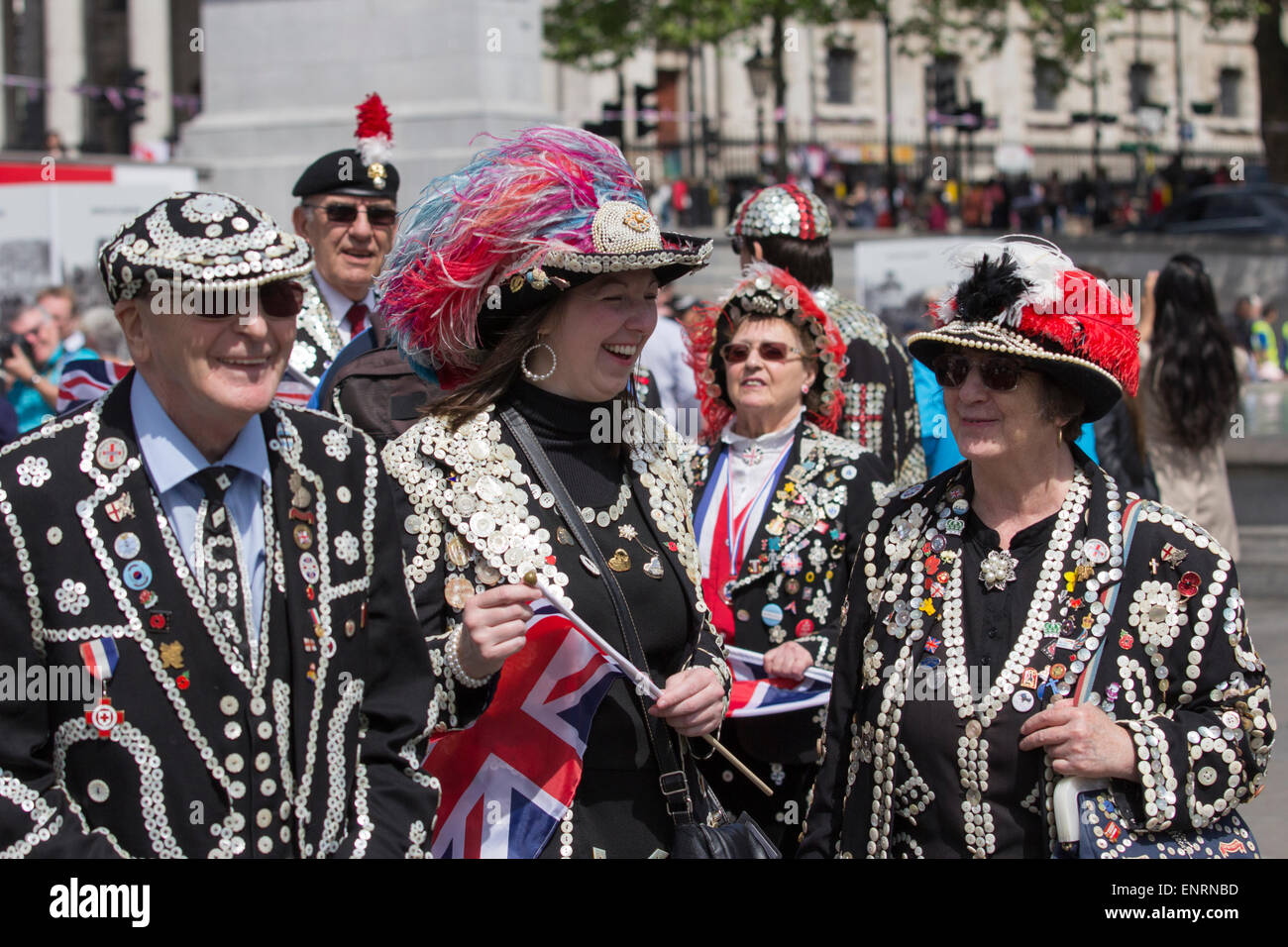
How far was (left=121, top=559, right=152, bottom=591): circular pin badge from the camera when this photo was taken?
244 cm

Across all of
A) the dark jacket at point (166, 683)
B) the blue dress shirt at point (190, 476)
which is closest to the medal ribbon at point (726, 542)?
the dark jacket at point (166, 683)

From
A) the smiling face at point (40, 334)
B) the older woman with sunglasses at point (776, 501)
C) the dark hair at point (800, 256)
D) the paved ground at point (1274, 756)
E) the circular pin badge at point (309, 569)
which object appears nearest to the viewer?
the circular pin badge at point (309, 569)

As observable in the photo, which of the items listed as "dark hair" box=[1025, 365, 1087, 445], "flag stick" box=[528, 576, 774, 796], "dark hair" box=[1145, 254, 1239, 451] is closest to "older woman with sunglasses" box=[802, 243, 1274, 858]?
"dark hair" box=[1025, 365, 1087, 445]

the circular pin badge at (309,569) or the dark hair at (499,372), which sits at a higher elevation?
the dark hair at (499,372)

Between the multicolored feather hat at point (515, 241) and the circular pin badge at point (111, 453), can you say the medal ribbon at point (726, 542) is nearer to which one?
the multicolored feather hat at point (515, 241)

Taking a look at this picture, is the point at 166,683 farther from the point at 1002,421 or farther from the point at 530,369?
the point at 1002,421

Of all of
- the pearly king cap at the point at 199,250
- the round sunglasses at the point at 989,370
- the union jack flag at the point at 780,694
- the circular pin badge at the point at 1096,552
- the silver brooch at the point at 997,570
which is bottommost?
the union jack flag at the point at 780,694

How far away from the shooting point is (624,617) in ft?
10.4

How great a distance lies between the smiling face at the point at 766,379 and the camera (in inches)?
186

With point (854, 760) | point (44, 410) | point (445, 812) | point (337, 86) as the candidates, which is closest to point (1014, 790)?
point (854, 760)

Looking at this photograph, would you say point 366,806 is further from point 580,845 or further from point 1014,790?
point 1014,790

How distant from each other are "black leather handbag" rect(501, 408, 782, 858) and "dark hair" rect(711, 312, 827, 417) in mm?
1629

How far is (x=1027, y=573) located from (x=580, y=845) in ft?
3.45

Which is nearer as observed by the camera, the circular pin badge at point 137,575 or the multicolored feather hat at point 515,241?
the circular pin badge at point 137,575
